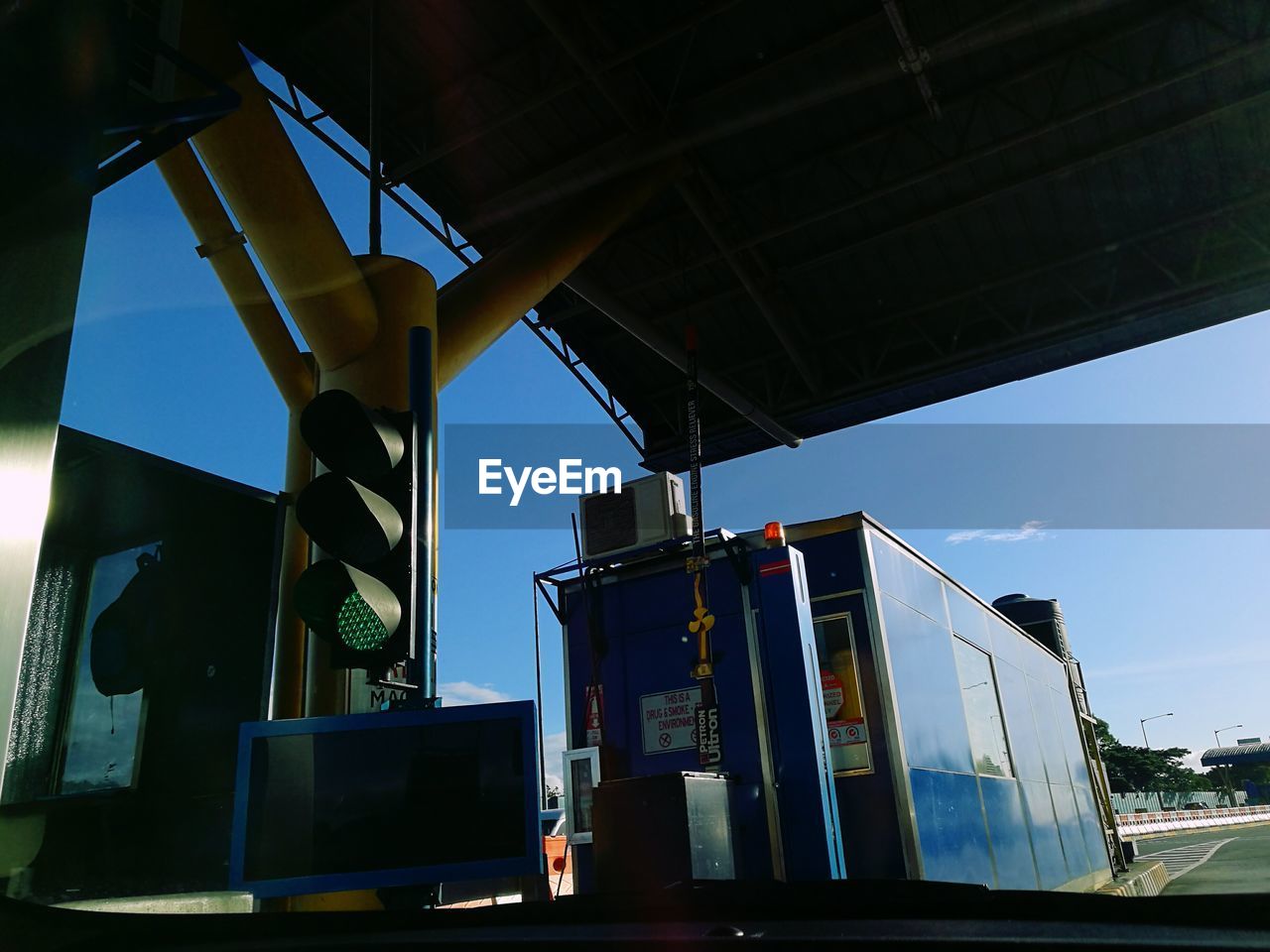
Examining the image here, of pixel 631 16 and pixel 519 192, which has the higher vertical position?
pixel 631 16

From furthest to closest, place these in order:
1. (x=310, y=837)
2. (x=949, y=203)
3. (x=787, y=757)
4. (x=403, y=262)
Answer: (x=949, y=203) < (x=787, y=757) < (x=403, y=262) < (x=310, y=837)

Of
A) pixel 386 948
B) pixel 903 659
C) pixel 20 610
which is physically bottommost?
pixel 386 948

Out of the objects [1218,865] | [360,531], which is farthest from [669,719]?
[1218,865]

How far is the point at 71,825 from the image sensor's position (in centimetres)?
518

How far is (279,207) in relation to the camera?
522 cm

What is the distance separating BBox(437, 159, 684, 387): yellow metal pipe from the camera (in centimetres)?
750

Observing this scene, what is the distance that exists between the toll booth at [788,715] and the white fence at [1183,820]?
28830 millimetres

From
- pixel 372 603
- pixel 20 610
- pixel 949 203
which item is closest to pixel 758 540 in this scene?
pixel 372 603

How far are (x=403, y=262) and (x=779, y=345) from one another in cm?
1087

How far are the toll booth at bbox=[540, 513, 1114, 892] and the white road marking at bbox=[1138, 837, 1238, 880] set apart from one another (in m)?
11.0

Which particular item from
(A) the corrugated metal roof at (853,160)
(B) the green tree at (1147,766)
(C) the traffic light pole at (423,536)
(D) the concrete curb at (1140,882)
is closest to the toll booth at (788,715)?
(C) the traffic light pole at (423,536)

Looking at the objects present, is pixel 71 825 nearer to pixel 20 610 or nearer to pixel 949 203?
pixel 20 610

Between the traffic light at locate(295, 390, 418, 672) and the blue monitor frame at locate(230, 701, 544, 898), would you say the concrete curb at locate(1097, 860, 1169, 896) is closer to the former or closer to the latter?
the blue monitor frame at locate(230, 701, 544, 898)

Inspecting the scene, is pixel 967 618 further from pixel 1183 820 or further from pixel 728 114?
pixel 1183 820
